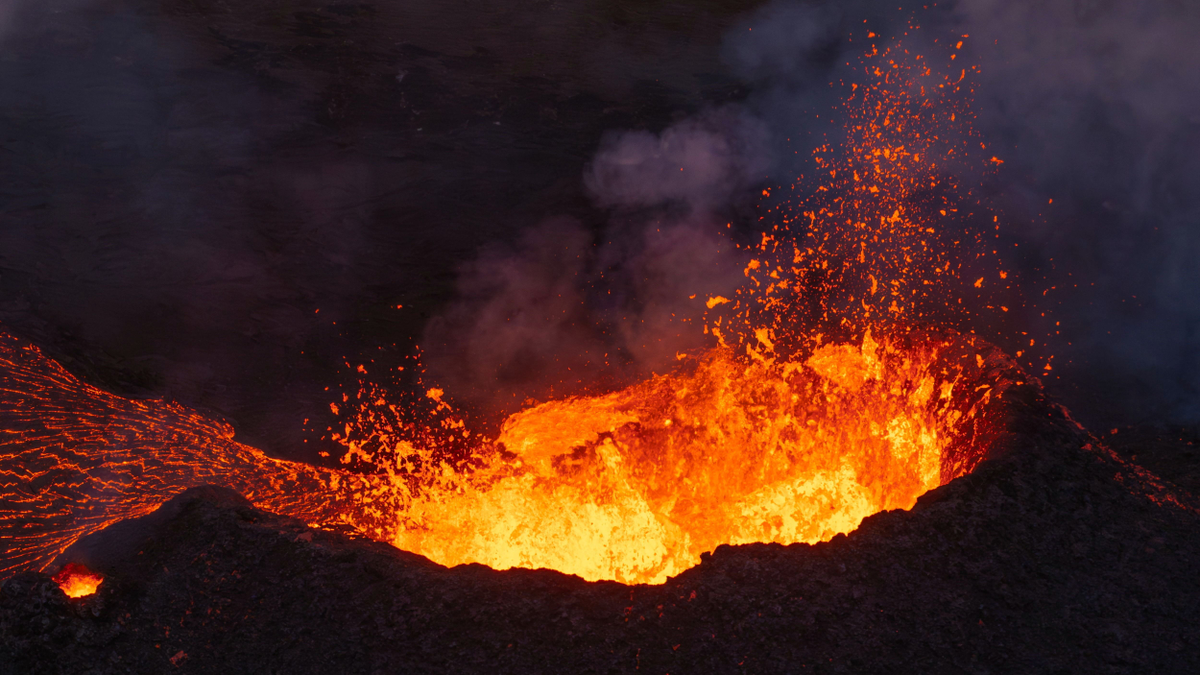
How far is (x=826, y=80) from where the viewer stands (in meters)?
3.42

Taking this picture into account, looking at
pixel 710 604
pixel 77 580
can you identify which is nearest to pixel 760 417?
pixel 710 604

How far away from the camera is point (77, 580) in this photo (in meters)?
2.16

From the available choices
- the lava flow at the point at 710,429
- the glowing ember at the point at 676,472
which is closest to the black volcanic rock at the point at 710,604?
the lava flow at the point at 710,429

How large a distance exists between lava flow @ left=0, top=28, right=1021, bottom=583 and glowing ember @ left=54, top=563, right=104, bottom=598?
874 millimetres

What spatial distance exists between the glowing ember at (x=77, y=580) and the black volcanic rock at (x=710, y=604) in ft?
0.12

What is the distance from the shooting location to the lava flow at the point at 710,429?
10.2ft

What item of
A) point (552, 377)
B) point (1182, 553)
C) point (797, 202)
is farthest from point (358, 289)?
point (1182, 553)

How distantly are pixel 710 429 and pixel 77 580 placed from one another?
2.48 metres

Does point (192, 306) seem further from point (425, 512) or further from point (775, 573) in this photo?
point (775, 573)

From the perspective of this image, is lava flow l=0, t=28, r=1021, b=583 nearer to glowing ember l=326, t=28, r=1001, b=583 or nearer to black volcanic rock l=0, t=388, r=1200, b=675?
glowing ember l=326, t=28, r=1001, b=583

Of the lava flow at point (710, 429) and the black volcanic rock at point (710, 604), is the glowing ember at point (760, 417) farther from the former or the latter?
the black volcanic rock at point (710, 604)

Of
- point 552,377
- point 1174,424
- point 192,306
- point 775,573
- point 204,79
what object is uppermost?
point 204,79

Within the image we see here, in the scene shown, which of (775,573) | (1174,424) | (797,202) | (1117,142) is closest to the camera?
(775,573)

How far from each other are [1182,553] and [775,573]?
1217 millimetres
